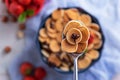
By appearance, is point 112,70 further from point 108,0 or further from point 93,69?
point 108,0

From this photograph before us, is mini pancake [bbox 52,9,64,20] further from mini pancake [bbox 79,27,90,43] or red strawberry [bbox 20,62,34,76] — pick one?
mini pancake [bbox 79,27,90,43]

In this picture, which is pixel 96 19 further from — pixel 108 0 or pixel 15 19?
pixel 15 19

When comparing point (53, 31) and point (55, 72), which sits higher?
point (53, 31)

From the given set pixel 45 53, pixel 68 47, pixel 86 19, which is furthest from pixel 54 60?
pixel 68 47

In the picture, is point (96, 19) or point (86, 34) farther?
point (96, 19)

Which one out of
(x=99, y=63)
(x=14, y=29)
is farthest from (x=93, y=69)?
(x=14, y=29)

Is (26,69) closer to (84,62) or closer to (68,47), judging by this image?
(84,62)
